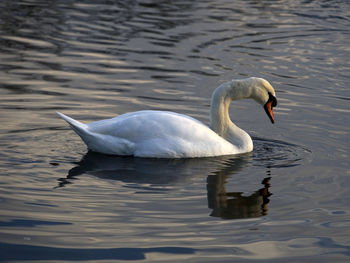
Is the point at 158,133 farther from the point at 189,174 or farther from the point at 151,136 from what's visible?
the point at 189,174

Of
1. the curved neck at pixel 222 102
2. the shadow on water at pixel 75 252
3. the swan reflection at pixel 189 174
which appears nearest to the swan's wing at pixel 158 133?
the swan reflection at pixel 189 174

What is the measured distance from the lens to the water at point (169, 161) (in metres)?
6.62

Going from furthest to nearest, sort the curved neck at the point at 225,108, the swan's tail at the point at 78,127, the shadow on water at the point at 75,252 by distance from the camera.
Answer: the curved neck at the point at 225,108 → the swan's tail at the point at 78,127 → the shadow on water at the point at 75,252

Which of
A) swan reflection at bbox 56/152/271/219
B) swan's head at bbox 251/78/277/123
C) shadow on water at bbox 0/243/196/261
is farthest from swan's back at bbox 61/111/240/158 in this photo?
shadow on water at bbox 0/243/196/261

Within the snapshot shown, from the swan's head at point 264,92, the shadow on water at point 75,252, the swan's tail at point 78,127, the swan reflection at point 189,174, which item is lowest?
the swan reflection at point 189,174

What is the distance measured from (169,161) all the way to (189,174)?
61 cm

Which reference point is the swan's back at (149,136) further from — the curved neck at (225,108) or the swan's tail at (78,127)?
the curved neck at (225,108)

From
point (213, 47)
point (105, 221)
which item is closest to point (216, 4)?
point (213, 47)

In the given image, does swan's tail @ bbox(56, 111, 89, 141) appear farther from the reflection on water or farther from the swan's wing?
the reflection on water

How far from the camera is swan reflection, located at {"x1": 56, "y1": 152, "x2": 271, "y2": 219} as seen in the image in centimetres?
771

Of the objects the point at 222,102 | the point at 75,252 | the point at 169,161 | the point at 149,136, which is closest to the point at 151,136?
the point at 149,136

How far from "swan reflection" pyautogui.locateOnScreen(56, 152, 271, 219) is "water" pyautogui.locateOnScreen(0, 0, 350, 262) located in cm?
2

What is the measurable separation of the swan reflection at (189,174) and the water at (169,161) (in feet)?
0.07

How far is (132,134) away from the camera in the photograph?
9.26 meters
